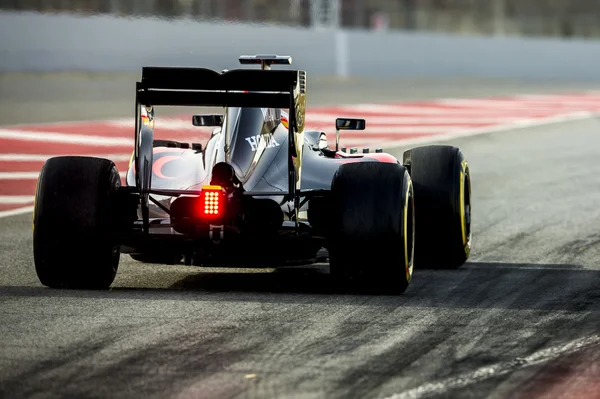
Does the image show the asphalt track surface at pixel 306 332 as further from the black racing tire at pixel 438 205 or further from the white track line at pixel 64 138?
the white track line at pixel 64 138

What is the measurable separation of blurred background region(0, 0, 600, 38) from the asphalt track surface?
1521 centimetres

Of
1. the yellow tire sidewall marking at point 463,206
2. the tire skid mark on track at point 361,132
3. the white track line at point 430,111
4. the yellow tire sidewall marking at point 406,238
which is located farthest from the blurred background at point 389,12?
the yellow tire sidewall marking at point 406,238

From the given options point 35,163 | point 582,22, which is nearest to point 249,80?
point 35,163

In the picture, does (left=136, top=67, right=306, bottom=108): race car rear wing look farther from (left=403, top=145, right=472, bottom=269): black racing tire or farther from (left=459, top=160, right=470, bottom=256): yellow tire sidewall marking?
(left=459, top=160, right=470, bottom=256): yellow tire sidewall marking

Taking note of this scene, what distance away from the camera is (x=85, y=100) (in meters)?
22.8

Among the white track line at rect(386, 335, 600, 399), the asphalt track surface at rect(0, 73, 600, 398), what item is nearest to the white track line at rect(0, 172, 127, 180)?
the asphalt track surface at rect(0, 73, 600, 398)

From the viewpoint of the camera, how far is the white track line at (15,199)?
1327 centimetres

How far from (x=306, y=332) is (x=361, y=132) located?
12891mm

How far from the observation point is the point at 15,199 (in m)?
13.4

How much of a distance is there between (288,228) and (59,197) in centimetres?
129

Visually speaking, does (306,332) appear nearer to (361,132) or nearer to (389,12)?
(361,132)

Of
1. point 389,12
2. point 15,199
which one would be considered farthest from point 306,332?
point 389,12

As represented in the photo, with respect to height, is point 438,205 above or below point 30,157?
above

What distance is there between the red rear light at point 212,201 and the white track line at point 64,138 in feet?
31.8
